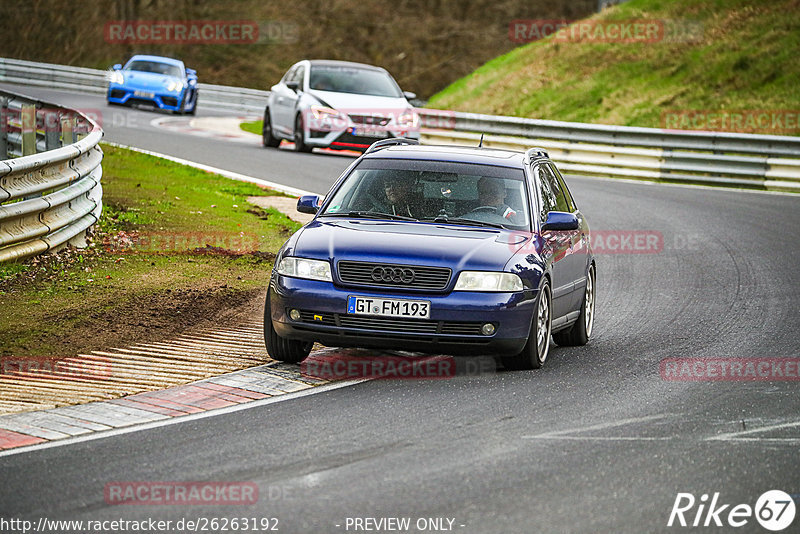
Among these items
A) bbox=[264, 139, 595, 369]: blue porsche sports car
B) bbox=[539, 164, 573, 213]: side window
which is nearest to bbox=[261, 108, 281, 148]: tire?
bbox=[539, 164, 573, 213]: side window

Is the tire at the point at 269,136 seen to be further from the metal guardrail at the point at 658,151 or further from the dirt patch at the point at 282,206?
the dirt patch at the point at 282,206

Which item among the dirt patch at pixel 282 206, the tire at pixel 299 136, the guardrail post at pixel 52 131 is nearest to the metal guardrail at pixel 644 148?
the tire at pixel 299 136

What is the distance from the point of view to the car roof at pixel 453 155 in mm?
10242

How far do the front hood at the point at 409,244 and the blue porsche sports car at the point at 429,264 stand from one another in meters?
0.01

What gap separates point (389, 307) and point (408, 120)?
17.3 m

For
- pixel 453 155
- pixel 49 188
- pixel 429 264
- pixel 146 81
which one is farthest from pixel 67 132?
pixel 146 81

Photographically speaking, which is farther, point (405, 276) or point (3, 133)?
point (3, 133)

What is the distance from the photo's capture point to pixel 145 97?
114 ft

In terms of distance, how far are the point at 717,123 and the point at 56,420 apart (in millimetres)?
24442

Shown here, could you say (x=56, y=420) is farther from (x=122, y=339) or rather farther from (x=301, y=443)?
→ (x=122, y=339)

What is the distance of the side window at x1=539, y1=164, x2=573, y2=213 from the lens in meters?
10.9

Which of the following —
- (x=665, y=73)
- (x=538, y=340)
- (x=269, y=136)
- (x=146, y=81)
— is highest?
(x=665, y=73)

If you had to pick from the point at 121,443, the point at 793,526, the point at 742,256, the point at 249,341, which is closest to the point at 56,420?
the point at 121,443

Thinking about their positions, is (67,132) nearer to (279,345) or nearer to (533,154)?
(533,154)
